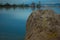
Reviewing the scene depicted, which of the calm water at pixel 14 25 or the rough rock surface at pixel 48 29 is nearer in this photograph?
the rough rock surface at pixel 48 29

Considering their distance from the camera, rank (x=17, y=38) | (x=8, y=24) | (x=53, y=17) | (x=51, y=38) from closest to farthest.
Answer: (x=51, y=38)
(x=53, y=17)
(x=17, y=38)
(x=8, y=24)

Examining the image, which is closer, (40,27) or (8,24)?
(40,27)

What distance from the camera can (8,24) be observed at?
12.0 meters

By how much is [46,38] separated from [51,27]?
118mm

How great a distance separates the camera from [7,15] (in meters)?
14.0

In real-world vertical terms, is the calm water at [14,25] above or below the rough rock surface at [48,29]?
below

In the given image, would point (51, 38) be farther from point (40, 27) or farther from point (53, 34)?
point (40, 27)

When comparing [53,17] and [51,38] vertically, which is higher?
[53,17]

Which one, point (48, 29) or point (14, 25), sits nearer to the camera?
point (48, 29)

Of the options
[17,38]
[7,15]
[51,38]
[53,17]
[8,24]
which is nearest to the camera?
[51,38]

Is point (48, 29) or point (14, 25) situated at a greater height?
point (48, 29)

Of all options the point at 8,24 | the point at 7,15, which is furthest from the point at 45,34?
the point at 7,15

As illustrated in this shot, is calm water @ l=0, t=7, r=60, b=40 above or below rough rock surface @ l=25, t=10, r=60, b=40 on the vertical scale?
below

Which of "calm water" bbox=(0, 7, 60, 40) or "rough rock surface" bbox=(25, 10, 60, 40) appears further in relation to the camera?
"calm water" bbox=(0, 7, 60, 40)
